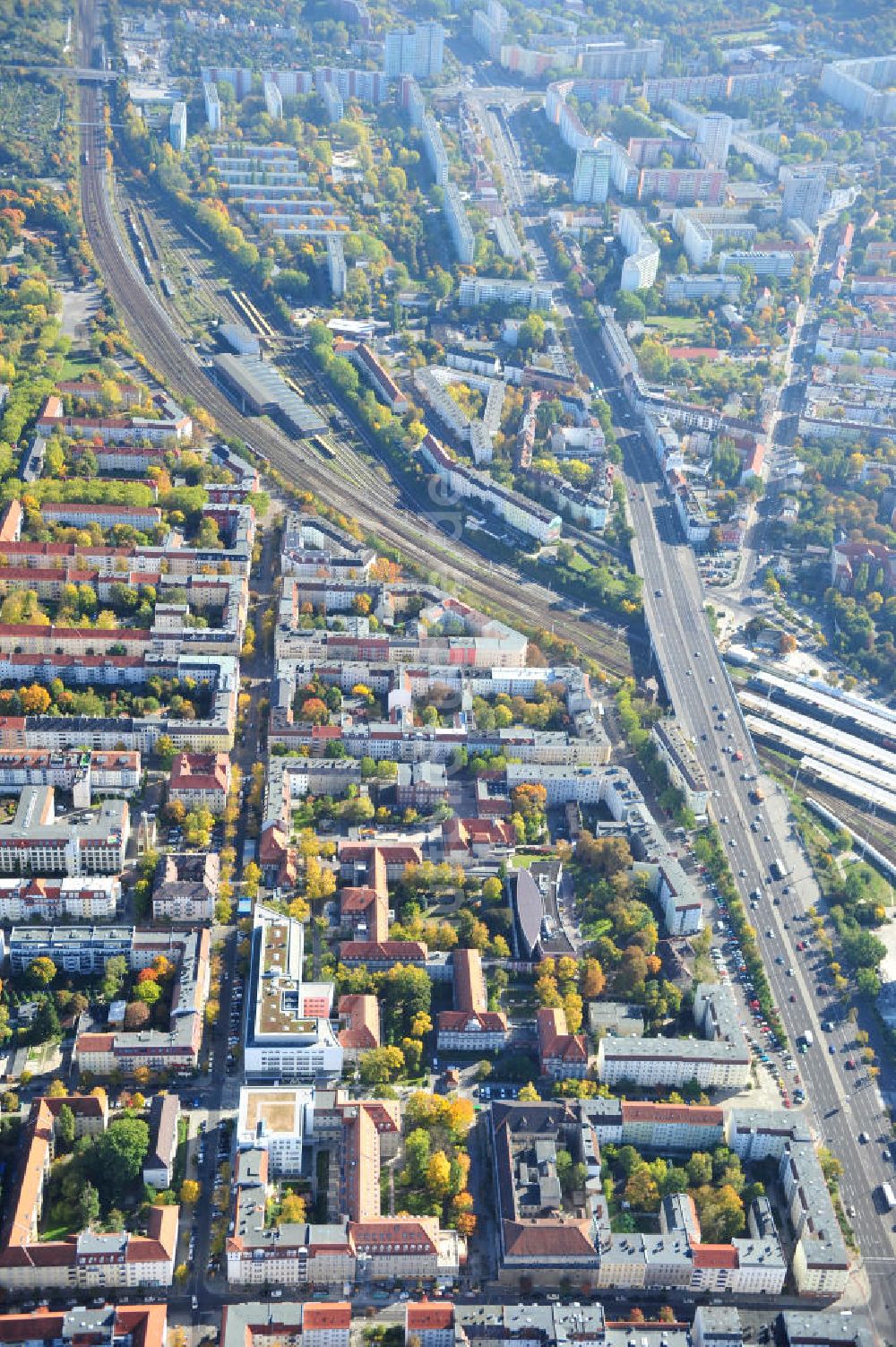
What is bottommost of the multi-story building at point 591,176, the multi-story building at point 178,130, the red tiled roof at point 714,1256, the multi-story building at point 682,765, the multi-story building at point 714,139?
the red tiled roof at point 714,1256

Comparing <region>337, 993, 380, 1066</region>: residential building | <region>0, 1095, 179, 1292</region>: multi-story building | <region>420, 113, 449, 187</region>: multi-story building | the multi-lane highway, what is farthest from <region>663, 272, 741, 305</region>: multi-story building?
<region>0, 1095, 179, 1292</region>: multi-story building

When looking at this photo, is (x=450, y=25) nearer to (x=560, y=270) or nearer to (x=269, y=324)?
(x=560, y=270)

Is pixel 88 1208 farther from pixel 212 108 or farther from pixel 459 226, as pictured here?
pixel 212 108

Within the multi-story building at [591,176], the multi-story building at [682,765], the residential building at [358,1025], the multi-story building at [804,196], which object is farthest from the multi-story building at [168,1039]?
the multi-story building at [804,196]

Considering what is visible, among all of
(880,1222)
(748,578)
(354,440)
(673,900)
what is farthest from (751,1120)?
(354,440)

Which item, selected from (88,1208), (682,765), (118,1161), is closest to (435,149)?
(682,765)

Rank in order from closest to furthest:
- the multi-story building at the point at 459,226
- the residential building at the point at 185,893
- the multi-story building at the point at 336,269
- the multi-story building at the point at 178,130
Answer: the residential building at the point at 185,893, the multi-story building at the point at 336,269, the multi-story building at the point at 459,226, the multi-story building at the point at 178,130

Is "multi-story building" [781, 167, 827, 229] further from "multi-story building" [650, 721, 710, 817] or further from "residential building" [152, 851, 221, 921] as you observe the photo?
"residential building" [152, 851, 221, 921]

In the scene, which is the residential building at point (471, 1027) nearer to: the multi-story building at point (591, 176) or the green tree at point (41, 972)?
the green tree at point (41, 972)
